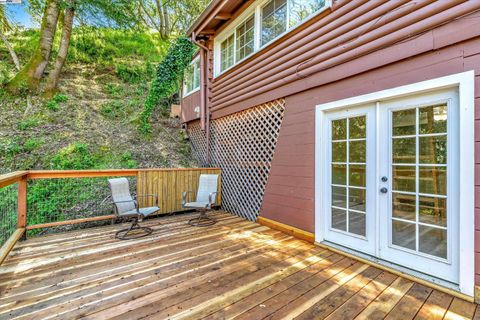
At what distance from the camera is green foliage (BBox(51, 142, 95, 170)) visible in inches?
228

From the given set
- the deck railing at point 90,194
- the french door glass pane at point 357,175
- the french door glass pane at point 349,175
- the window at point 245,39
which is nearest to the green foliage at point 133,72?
the deck railing at point 90,194

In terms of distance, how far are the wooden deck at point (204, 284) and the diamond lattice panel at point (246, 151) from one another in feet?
4.60

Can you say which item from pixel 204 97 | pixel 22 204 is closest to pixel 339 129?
pixel 204 97

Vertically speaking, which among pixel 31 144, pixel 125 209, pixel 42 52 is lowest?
pixel 125 209

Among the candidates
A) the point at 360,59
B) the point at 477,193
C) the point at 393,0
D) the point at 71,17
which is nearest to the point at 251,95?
the point at 360,59

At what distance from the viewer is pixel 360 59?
2914 millimetres

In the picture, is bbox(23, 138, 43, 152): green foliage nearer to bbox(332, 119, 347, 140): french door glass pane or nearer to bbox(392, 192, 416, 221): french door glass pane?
bbox(332, 119, 347, 140): french door glass pane

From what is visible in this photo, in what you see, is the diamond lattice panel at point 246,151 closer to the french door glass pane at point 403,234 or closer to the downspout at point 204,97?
the downspout at point 204,97

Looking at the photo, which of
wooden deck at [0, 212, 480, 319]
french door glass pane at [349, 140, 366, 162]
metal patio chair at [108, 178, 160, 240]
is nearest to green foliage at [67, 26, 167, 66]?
metal patio chair at [108, 178, 160, 240]

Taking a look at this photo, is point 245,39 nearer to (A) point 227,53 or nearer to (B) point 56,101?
(A) point 227,53

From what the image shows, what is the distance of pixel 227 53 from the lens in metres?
5.83

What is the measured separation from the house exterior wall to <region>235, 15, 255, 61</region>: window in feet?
0.97

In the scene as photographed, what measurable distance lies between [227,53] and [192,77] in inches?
94.7

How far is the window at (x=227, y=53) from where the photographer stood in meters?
5.66
